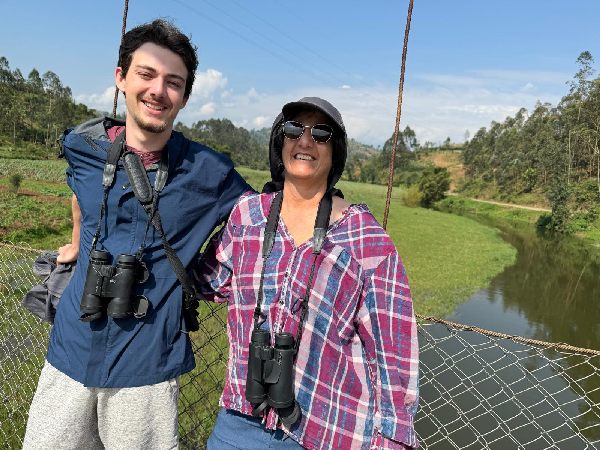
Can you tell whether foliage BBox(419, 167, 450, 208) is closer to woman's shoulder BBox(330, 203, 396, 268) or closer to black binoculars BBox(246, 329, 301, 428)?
woman's shoulder BBox(330, 203, 396, 268)

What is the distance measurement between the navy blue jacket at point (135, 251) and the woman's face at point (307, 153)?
1.26 ft

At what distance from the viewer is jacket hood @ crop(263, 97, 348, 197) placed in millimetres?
1377

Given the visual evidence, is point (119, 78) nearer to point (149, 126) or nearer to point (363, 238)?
point (149, 126)

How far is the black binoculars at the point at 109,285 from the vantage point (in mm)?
1494

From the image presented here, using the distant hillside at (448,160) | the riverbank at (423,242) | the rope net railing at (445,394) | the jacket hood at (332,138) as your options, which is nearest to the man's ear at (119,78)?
the jacket hood at (332,138)

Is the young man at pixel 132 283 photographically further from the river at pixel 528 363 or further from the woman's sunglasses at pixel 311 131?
the river at pixel 528 363

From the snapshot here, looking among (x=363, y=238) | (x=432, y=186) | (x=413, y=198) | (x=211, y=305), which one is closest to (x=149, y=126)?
(x=363, y=238)

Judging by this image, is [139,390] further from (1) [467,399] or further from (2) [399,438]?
(1) [467,399]

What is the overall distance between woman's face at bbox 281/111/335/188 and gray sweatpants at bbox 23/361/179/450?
0.85 meters

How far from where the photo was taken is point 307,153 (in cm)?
142

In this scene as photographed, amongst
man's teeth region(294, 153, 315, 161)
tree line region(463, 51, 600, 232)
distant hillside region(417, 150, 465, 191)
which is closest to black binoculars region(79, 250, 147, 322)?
man's teeth region(294, 153, 315, 161)

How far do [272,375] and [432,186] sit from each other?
4410 centimetres

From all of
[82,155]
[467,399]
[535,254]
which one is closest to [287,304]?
[82,155]

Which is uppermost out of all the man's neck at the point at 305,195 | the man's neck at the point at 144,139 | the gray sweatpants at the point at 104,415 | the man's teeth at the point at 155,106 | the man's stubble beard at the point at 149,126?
the man's teeth at the point at 155,106
